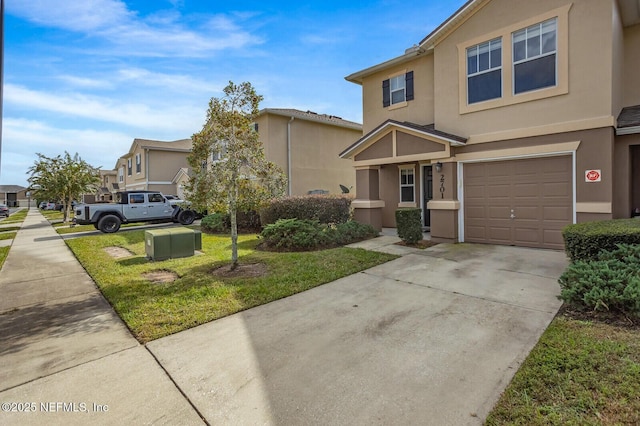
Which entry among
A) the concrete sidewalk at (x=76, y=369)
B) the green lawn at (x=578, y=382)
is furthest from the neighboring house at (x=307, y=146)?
the green lawn at (x=578, y=382)

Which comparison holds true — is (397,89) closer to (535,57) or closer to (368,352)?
(535,57)

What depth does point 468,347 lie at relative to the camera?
3.71 meters

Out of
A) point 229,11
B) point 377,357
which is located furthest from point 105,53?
point 377,357

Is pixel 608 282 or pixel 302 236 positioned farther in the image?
pixel 302 236

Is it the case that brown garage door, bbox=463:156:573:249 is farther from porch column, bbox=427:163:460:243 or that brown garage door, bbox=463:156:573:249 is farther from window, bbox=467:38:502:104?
window, bbox=467:38:502:104

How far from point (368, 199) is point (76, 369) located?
32.8 ft

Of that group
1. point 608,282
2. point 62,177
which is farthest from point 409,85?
point 62,177

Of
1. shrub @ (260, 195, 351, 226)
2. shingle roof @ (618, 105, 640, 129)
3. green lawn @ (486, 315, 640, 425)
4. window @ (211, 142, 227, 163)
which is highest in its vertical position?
shingle roof @ (618, 105, 640, 129)

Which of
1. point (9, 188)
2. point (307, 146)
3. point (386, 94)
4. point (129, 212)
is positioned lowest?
point (129, 212)

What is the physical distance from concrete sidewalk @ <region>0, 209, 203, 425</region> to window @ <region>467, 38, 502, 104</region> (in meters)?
10.3

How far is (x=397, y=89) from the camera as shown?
1261cm

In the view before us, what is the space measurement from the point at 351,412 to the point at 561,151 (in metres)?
8.69

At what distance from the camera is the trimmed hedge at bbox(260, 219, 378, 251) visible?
382 inches

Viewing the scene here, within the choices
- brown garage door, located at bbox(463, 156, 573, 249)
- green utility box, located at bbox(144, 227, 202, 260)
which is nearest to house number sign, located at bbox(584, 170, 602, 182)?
brown garage door, located at bbox(463, 156, 573, 249)
